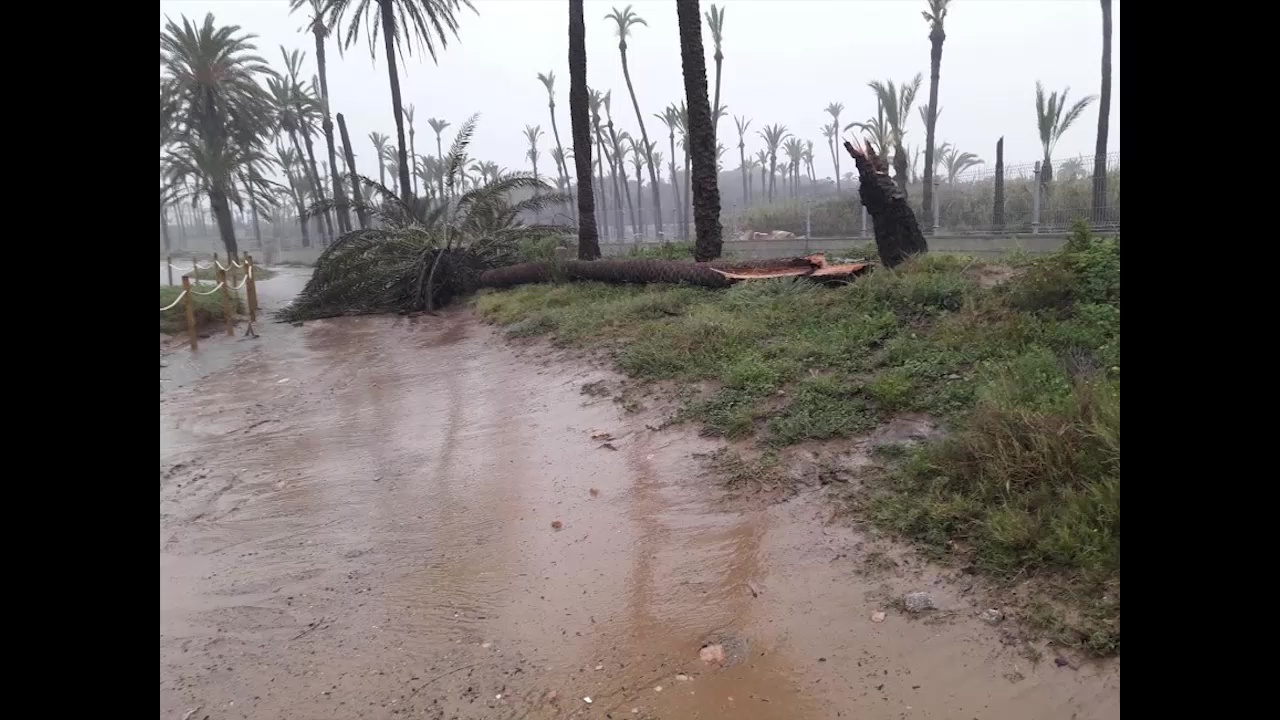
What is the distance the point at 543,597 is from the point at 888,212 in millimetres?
7465

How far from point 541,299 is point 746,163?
57321mm

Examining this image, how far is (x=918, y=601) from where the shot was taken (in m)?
3.44

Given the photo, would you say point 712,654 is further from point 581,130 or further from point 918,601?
point 581,130

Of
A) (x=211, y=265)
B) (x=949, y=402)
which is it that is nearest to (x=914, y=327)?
(x=949, y=402)

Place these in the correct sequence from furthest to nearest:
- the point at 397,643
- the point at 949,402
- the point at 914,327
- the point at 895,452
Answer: the point at 914,327, the point at 949,402, the point at 895,452, the point at 397,643

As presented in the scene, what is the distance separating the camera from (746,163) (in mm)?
66375

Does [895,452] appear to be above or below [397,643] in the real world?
above

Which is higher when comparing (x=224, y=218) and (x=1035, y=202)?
(x=224, y=218)

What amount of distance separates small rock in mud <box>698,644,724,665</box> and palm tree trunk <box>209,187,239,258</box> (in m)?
12.0

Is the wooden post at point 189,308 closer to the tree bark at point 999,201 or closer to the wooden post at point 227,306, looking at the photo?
the wooden post at point 227,306

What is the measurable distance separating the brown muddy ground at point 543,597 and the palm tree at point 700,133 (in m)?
6.81

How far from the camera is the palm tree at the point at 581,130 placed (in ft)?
50.8

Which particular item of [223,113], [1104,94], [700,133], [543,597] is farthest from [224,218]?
[1104,94]
